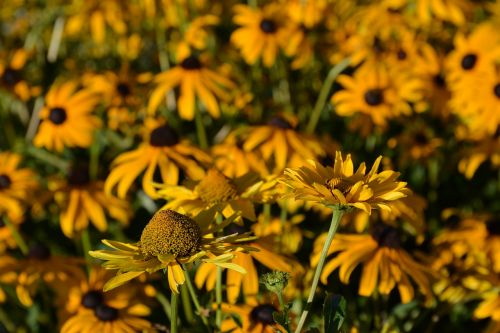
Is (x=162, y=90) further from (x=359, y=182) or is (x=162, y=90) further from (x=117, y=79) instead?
(x=359, y=182)

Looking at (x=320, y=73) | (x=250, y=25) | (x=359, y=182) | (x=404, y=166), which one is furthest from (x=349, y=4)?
(x=359, y=182)

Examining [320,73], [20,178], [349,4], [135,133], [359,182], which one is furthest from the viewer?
[349,4]

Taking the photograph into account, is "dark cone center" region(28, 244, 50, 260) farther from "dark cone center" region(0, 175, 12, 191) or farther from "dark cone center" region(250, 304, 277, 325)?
"dark cone center" region(250, 304, 277, 325)

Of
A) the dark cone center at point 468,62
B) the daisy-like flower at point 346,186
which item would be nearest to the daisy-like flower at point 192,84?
the dark cone center at point 468,62

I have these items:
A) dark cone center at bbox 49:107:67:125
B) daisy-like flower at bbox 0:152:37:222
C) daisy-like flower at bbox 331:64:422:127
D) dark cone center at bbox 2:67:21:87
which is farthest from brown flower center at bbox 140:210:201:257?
dark cone center at bbox 2:67:21:87

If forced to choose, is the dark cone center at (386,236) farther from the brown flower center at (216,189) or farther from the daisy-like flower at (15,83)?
the daisy-like flower at (15,83)
